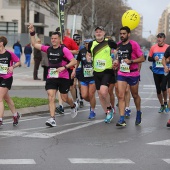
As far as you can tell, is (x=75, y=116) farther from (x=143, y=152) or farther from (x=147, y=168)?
(x=147, y=168)

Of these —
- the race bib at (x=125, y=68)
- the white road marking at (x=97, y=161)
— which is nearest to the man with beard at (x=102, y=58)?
the race bib at (x=125, y=68)

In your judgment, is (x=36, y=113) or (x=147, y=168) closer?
(x=147, y=168)

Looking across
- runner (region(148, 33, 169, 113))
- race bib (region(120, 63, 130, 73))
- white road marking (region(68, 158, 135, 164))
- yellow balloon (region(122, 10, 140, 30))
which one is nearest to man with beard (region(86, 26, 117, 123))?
race bib (region(120, 63, 130, 73))

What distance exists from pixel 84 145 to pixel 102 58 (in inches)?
119

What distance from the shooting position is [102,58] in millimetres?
11297

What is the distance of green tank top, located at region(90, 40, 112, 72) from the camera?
37.0 ft

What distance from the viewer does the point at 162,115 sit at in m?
13.1

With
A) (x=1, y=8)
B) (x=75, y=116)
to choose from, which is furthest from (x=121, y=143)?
(x=1, y=8)

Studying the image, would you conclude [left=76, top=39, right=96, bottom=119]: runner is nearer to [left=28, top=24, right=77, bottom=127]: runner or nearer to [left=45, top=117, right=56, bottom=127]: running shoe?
[left=28, top=24, right=77, bottom=127]: runner

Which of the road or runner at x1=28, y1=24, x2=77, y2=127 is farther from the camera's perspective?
runner at x1=28, y1=24, x2=77, y2=127

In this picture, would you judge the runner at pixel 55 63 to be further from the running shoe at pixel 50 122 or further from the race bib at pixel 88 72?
the race bib at pixel 88 72

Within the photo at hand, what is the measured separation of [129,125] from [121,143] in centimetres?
226

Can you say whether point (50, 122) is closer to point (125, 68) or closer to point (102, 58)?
point (102, 58)

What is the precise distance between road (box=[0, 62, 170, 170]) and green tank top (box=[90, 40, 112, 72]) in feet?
3.99
